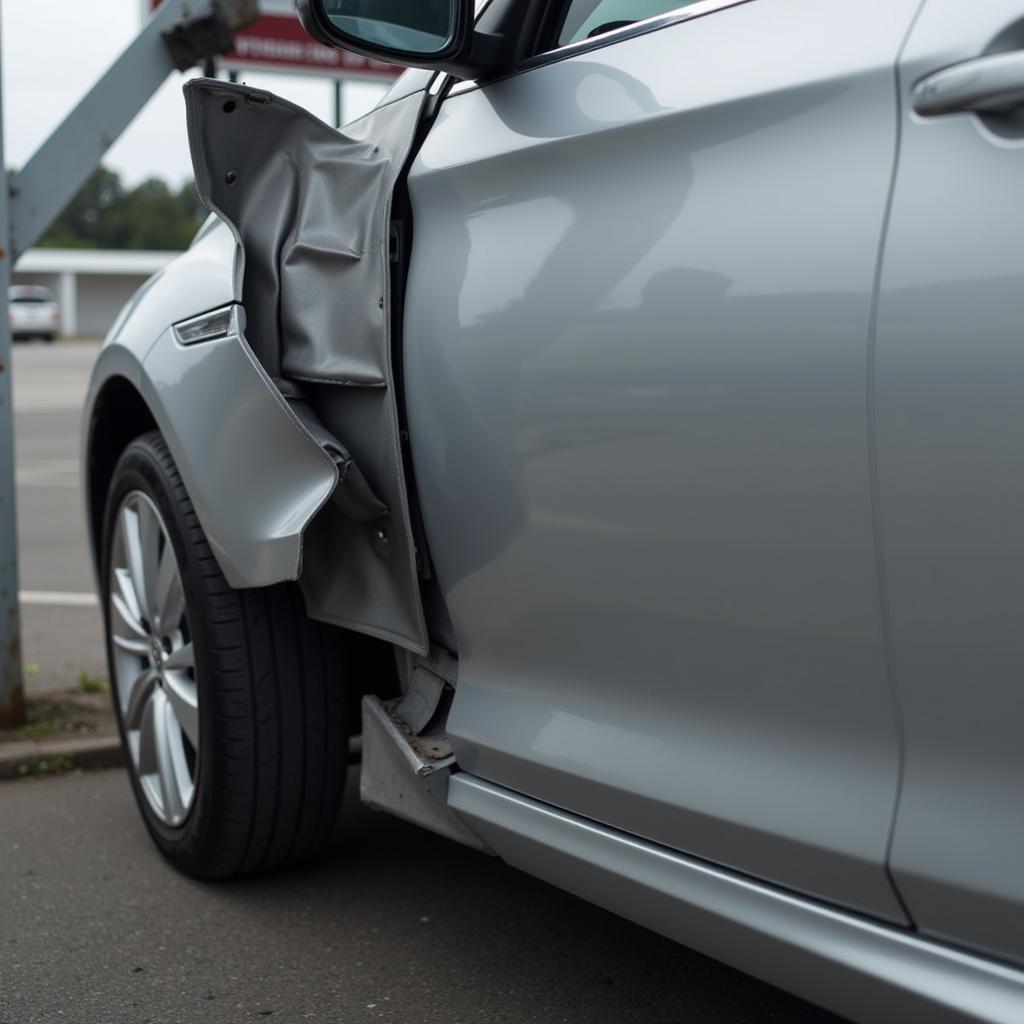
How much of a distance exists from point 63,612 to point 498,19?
3819mm

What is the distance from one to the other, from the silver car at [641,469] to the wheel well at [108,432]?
1.00ft

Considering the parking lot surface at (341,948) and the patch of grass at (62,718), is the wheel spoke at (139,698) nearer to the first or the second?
the parking lot surface at (341,948)

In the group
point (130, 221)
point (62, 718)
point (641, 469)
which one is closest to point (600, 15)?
point (641, 469)

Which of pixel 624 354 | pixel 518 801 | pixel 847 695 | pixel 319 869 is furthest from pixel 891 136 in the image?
pixel 319 869

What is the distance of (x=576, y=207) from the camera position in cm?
174

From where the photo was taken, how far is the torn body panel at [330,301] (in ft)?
6.83

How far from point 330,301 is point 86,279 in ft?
215

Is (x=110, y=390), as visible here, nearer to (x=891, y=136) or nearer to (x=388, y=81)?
(x=891, y=136)

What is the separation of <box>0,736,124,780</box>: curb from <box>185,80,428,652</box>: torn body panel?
1442 mm

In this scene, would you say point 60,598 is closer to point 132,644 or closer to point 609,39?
point 132,644

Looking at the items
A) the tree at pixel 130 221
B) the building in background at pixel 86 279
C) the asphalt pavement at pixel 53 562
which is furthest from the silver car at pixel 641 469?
the tree at pixel 130 221

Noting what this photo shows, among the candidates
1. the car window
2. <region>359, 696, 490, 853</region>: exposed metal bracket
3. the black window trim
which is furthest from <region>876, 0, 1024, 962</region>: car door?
<region>359, 696, 490, 853</region>: exposed metal bracket

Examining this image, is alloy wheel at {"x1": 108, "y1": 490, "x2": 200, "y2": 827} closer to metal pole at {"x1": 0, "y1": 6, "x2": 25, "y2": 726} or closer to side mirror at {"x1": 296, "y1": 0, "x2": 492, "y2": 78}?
metal pole at {"x1": 0, "y1": 6, "x2": 25, "y2": 726}

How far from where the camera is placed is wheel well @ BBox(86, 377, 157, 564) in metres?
2.86
